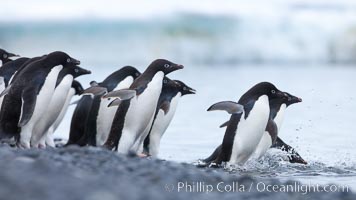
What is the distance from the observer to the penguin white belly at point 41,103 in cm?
671

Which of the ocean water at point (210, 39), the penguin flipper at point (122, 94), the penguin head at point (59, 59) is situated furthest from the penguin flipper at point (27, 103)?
the ocean water at point (210, 39)

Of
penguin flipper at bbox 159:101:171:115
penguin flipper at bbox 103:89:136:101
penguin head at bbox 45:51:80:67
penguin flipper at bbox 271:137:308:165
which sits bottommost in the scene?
penguin flipper at bbox 271:137:308:165

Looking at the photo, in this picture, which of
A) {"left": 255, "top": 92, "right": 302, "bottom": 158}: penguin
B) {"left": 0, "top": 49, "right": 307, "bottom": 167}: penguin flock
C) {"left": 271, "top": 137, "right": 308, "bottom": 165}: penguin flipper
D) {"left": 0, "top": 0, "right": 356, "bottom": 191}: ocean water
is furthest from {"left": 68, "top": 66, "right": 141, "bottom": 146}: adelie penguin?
{"left": 0, "top": 0, "right": 356, "bottom": 191}: ocean water

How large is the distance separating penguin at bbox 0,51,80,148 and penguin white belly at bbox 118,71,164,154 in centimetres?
62

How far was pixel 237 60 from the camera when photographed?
79.0 feet

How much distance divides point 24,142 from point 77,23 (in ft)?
62.2

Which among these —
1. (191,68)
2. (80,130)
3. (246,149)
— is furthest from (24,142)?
(191,68)

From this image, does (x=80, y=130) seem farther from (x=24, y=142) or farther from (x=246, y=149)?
(x=246, y=149)

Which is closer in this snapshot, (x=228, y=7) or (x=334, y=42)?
(x=334, y=42)

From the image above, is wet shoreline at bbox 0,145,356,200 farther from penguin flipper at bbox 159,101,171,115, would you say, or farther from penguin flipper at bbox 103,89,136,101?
penguin flipper at bbox 159,101,171,115

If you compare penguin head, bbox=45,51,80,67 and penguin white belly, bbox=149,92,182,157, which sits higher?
penguin head, bbox=45,51,80,67

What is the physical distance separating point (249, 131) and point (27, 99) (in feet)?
5.46

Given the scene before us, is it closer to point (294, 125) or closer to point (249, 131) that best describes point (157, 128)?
point (249, 131)

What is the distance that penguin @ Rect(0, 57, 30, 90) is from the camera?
296 inches
